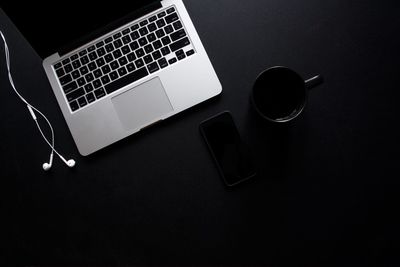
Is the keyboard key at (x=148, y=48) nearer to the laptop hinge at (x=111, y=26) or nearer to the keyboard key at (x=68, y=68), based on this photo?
the laptop hinge at (x=111, y=26)

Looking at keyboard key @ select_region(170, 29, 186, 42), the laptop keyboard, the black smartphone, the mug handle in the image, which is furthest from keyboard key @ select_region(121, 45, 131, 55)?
the mug handle

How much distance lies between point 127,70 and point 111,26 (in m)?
0.11

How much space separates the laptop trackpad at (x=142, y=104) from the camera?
791mm

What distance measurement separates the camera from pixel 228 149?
30.7 inches

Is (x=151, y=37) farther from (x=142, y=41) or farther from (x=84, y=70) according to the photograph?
(x=84, y=70)

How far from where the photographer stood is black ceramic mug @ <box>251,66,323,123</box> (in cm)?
69

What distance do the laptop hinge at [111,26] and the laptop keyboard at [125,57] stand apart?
0.02 metres

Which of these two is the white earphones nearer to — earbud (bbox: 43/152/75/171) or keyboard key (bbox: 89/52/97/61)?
earbud (bbox: 43/152/75/171)

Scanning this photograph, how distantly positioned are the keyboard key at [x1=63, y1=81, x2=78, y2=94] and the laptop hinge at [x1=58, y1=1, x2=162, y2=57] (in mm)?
77

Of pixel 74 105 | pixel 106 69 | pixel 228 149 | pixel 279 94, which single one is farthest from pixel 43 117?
pixel 279 94

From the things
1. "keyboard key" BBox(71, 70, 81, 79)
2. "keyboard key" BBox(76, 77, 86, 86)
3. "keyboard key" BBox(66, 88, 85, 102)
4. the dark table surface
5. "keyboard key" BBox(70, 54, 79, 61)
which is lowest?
the dark table surface

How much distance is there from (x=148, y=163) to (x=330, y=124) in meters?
0.42

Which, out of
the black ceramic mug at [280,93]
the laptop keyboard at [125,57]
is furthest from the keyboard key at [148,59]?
the black ceramic mug at [280,93]

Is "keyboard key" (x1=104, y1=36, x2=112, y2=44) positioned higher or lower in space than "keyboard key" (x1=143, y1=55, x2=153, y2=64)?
higher
